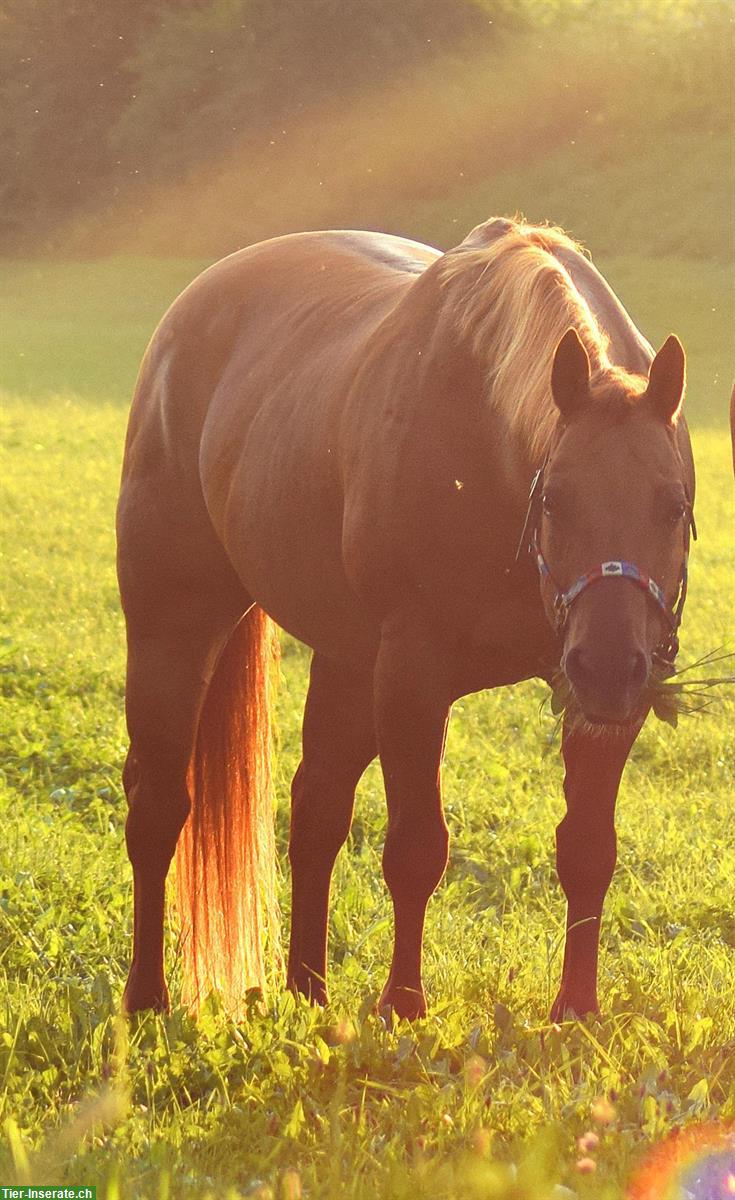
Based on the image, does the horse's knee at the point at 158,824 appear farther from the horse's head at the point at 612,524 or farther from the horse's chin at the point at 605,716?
the horse's head at the point at 612,524

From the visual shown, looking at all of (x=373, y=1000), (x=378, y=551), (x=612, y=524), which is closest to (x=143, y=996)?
(x=373, y=1000)

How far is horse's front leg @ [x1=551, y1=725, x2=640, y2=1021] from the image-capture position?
149 inches

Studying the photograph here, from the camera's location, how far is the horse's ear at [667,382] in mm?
3166

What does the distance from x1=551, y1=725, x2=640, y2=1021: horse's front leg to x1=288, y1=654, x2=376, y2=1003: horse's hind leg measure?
0.85 metres

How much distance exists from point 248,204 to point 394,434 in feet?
117

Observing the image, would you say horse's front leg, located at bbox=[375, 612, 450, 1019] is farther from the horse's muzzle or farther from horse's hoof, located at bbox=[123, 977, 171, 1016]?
horse's hoof, located at bbox=[123, 977, 171, 1016]

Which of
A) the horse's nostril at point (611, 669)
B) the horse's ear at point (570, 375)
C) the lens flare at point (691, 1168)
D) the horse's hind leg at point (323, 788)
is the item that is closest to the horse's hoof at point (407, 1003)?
the horse's hind leg at point (323, 788)

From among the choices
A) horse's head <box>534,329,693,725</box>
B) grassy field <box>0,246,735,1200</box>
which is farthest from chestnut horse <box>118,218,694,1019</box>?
grassy field <box>0,246,735,1200</box>

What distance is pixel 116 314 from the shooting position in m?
32.2

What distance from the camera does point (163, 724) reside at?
4715 millimetres

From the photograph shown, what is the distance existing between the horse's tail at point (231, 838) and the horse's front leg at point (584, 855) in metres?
1.07

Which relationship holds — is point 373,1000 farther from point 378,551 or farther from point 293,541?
point 293,541

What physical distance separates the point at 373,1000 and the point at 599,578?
1.25 meters

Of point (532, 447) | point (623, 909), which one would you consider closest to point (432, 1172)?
point (532, 447)
